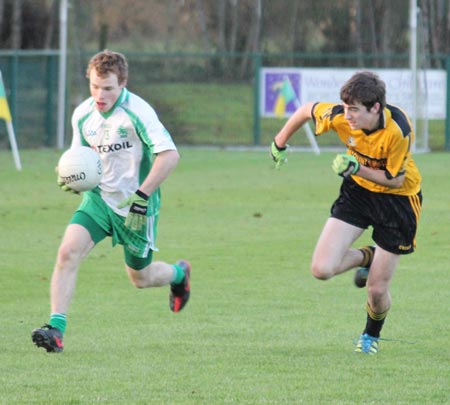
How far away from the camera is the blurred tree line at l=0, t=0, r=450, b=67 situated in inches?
1419

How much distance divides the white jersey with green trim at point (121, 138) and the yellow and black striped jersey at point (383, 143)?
3.39ft

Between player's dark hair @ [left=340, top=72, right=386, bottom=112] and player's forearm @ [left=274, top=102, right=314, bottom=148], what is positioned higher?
player's dark hair @ [left=340, top=72, right=386, bottom=112]

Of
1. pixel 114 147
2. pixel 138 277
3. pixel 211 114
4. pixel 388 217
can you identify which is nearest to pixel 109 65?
pixel 114 147

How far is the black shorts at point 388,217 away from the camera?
7.59 metres

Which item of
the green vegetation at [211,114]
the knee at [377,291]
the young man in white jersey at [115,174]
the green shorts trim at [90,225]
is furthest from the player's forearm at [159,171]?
the green vegetation at [211,114]

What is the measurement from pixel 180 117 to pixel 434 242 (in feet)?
55.6

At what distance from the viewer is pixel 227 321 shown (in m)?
8.73

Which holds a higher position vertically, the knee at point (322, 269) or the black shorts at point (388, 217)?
the black shorts at point (388, 217)

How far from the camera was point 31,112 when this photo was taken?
2767 centimetres

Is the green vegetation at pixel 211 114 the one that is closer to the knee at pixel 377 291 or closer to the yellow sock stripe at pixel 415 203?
the yellow sock stripe at pixel 415 203

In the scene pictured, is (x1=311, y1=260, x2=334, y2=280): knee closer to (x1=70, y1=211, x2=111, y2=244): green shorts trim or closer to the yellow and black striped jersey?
the yellow and black striped jersey

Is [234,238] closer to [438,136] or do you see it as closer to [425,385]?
[425,385]

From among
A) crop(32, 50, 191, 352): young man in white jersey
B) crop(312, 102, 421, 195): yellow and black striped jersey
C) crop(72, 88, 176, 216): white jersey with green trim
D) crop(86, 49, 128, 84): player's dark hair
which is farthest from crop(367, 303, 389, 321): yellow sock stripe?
crop(86, 49, 128, 84): player's dark hair

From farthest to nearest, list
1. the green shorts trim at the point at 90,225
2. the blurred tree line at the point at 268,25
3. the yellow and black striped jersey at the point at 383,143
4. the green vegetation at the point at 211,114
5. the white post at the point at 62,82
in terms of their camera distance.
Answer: the blurred tree line at the point at 268,25 < the green vegetation at the point at 211,114 < the white post at the point at 62,82 < the green shorts trim at the point at 90,225 < the yellow and black striped jersey at the point at 383,143
